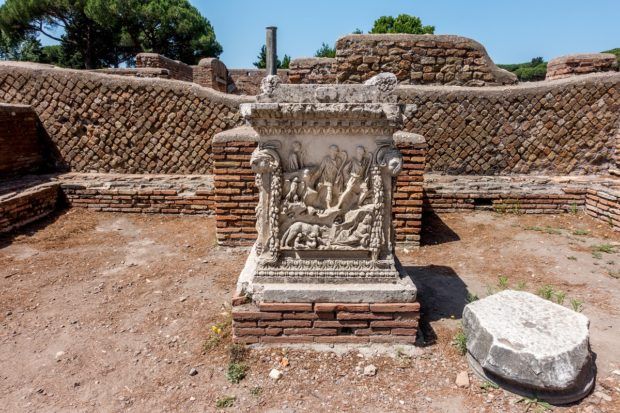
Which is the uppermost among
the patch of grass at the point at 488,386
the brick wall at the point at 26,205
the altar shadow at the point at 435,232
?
the brick wall at the point at 26,205

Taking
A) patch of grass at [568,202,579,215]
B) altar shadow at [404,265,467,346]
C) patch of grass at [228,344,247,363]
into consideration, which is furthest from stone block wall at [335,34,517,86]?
patch of grass at [228,344,247,363]

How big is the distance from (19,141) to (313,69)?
515 centimetres

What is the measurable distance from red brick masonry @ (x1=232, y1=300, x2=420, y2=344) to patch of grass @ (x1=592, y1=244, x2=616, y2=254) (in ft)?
10.9

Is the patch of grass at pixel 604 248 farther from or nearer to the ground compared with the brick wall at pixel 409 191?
nearer to the ground

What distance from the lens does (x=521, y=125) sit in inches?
254

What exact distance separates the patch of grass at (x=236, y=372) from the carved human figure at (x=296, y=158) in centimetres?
136

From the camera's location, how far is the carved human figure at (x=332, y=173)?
2.73 m

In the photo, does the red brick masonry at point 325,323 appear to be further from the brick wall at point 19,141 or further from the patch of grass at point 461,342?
the brick wall at point 19,141

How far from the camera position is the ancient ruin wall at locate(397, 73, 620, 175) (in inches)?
250

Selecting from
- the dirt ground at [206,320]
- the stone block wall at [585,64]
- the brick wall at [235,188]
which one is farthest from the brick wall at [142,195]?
the stone block wall at [585,64]

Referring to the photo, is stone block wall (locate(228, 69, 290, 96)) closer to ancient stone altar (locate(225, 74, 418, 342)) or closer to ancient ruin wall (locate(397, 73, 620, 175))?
ancient ruin wall (locate(397, 73, 620, 175))

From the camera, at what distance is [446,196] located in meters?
5.86

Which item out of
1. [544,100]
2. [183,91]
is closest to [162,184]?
[183,91]

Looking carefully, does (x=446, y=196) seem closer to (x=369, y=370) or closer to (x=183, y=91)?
(x=369, y=370)
